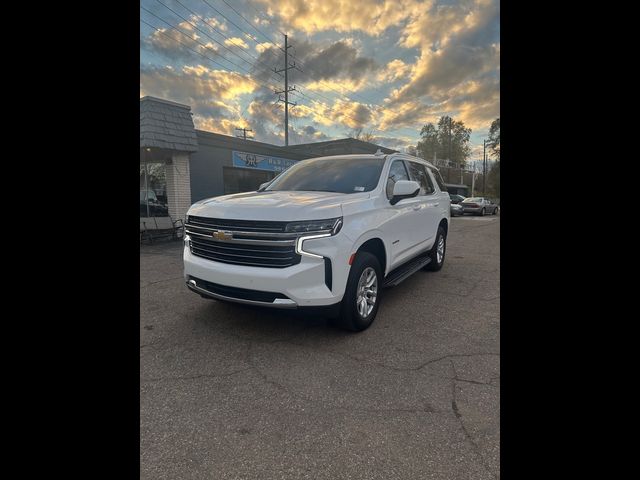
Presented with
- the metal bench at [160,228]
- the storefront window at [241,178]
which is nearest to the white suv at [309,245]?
the metal bench at [160,228]

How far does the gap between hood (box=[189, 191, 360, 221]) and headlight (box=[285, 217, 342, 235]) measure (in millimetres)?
41

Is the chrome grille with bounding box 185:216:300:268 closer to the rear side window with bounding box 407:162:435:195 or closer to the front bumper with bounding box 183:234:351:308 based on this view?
the front bumper with bounding box 183:234:351:308

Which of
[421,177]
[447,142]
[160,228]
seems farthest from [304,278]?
[447,142]

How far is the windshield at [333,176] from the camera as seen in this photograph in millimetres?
4312

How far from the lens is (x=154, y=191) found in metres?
12.5

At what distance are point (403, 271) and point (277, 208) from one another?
220cm

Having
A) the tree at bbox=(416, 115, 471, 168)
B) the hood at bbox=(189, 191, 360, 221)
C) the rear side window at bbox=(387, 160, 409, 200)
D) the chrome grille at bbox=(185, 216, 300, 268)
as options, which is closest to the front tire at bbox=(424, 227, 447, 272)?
the rear side window at bbox=(387, 160, 409, 200)

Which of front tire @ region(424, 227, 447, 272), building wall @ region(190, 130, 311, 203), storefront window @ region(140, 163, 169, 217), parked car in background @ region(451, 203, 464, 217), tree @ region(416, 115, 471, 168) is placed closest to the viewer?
front tire @ region(424, 227, 447, 272)

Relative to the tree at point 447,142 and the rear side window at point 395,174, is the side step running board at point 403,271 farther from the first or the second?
the tree at point 447,142

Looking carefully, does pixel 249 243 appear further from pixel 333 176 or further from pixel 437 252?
pixel 437 252

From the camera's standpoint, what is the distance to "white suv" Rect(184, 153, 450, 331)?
3.18 metres

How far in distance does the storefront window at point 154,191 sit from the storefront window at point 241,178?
229 cm

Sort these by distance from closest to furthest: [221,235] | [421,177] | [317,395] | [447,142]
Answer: [317,395]
[221,235]
[421,177]
[447,142]
